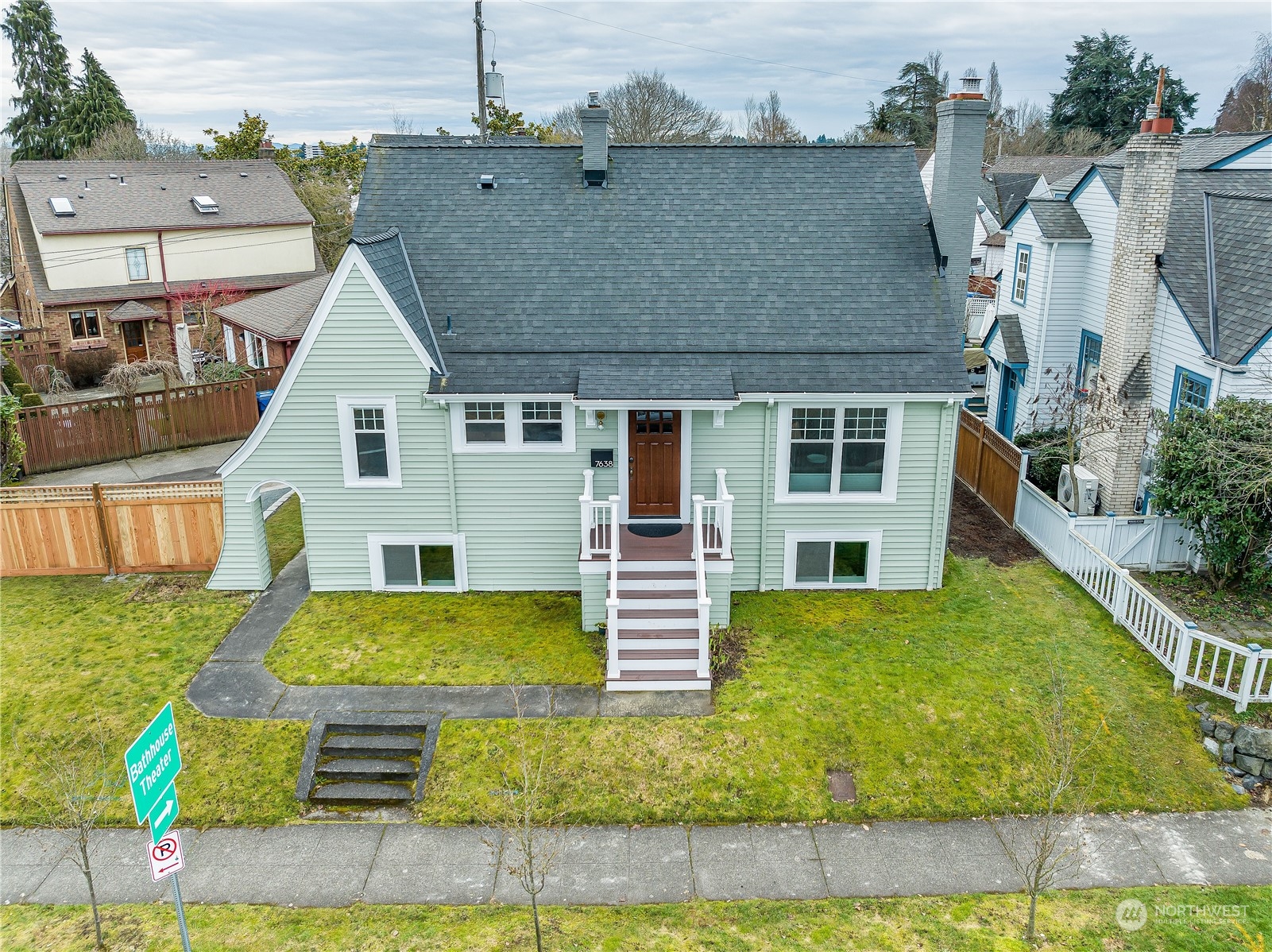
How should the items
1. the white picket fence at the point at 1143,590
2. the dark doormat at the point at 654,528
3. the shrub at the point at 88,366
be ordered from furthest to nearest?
1. the shrub at the point at 88,366
2. the dark doormat at the point at 654,528
3. the white picket fence at the point at 1143,590

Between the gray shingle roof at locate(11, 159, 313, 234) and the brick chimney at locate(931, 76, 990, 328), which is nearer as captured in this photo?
the brick chimney at locate(931, 76, 990, 328)

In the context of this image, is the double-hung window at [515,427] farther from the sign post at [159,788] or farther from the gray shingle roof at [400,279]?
the sign post at [159,788]

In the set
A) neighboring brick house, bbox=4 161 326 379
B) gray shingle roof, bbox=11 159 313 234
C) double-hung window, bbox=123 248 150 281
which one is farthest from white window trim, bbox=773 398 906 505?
double-hung window, bbox=123 248 150 281

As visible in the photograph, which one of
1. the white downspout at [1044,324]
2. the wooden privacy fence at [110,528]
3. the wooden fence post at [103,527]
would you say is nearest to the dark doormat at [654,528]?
the wooden privacy fence at [110,528]

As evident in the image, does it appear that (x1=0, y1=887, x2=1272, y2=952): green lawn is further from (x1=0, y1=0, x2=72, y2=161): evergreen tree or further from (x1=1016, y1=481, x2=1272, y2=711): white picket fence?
(x1=0, y1=0, x2=72, y2=161): evergreen tree

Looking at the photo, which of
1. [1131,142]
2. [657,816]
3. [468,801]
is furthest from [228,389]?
[1131,142]

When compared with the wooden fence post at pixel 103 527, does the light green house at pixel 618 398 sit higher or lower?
higher
